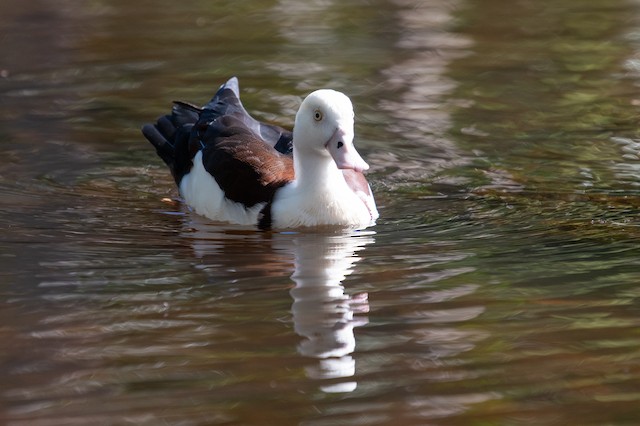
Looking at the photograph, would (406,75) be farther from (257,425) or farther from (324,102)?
(257,425)

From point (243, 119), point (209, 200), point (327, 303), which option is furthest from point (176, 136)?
point (327, 303)

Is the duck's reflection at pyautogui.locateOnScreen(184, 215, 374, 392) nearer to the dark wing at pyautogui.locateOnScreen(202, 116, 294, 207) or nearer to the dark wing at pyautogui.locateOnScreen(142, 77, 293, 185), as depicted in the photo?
the dark wing at pyautogui.locateOnScreen(202, 116, 294, 207)

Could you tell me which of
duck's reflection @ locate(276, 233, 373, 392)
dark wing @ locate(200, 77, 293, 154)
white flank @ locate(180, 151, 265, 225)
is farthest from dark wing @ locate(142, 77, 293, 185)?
A: duck's reflection @ locate(276, 233, 373, 392)

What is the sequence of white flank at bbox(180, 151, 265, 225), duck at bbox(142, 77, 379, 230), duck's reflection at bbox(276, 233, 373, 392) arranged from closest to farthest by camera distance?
duck's reflection at bbox(276, 233, 373, 392) < duck at bbox(142, 77, 379, 230) < white flank at bbox(180, 151, 265, 225)

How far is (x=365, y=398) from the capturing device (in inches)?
217

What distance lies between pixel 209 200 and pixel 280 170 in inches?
22.1

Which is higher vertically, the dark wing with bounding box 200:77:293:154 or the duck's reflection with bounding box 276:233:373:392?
the dark wing with bounding box 200:77:293:154

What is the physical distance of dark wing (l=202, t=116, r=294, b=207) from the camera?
9.12 m

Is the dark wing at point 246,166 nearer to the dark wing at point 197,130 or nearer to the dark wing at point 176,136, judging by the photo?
the dark wing at point 197,130

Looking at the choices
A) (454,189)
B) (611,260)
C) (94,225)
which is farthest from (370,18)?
(611,260)

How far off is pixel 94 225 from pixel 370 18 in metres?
8.21

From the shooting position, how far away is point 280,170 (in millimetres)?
9266

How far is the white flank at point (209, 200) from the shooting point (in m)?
9.10

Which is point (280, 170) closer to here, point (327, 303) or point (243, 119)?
point (243, 119)
